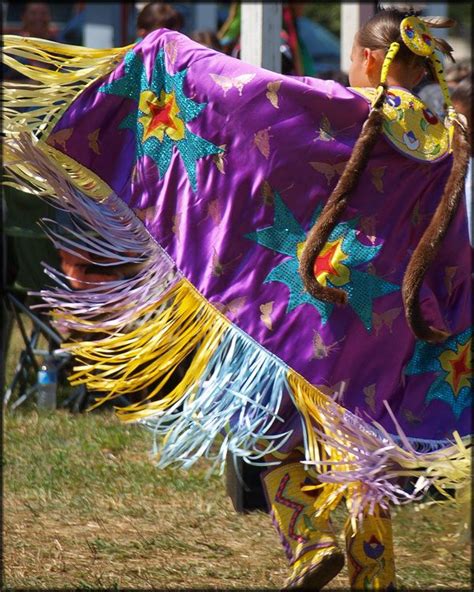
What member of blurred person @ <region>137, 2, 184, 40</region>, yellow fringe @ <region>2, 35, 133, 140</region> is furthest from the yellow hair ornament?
blurred person @ <region>137, 2, 184, 40</region>

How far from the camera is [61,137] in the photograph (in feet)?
9.12

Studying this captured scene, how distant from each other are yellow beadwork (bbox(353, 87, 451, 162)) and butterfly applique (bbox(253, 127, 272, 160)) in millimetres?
241

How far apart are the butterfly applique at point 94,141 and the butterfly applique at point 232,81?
0.37m

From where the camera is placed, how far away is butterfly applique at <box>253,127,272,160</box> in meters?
2.50

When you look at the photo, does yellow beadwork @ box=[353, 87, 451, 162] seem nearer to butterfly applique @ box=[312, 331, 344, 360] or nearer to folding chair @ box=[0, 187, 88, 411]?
butterfly applique @ box=[312, 331, 344, 360]

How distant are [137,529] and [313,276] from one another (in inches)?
49.3

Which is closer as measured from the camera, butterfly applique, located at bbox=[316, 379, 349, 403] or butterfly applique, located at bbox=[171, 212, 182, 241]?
butterfly applique, located at bbox=[316, 379, 349, 403]

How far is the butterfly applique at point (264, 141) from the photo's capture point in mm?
2496

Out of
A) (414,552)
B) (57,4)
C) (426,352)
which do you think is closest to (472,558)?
(414,552)

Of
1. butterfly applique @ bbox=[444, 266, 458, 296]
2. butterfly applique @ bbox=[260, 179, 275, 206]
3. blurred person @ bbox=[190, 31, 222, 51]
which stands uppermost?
butterfly applique @ bbox=[260, 179, 275, 206]

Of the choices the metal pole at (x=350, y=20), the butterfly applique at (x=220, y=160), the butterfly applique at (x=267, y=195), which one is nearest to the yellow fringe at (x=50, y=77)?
the butterfly applique at (x=220, y=160)

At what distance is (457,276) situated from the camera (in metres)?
2.58

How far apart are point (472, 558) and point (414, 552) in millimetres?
166

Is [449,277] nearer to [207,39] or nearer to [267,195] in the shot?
[267,195]
